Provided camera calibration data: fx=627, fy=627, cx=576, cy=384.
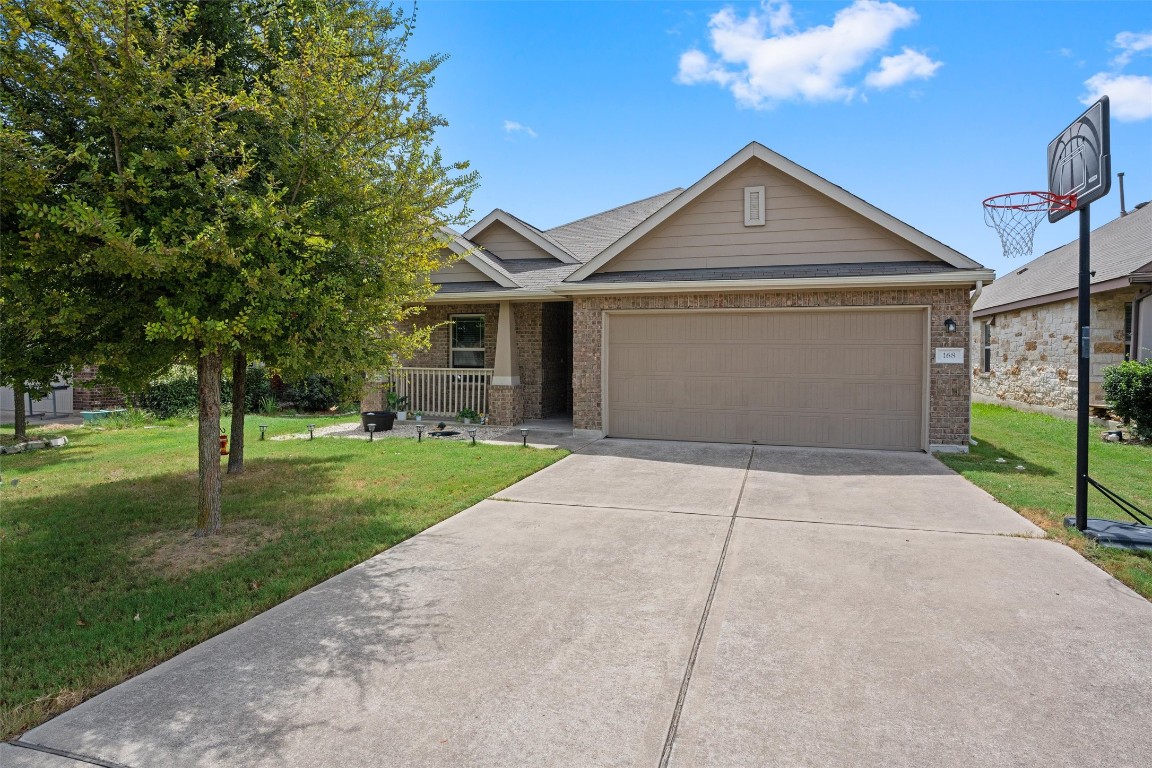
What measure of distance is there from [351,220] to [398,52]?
5.71 ft

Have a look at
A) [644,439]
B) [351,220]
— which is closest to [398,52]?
[351,220]

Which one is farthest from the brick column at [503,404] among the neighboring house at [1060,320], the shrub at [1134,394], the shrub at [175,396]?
the neighboring house at [1060,320]

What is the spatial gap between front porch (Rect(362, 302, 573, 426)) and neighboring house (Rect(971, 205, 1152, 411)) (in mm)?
12005

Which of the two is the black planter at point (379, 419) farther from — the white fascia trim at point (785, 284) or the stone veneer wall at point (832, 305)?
the white fascia trim at point (785, 284)

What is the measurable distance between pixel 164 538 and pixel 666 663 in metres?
4.73

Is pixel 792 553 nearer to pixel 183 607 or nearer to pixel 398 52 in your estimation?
pixel 183 607

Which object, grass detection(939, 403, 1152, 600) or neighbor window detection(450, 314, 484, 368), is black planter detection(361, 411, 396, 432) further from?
grass detection(939, 403, 1152, 600)

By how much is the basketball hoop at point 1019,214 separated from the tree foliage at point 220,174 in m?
5.80

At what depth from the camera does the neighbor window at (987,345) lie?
20.5 m

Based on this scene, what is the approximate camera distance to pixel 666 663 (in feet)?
11.3

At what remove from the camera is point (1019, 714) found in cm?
297

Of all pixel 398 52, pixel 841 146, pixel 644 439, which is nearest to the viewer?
pixel 398 52

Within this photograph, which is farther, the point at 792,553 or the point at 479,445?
the point at 479,445

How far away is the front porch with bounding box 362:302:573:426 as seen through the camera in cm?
1362
